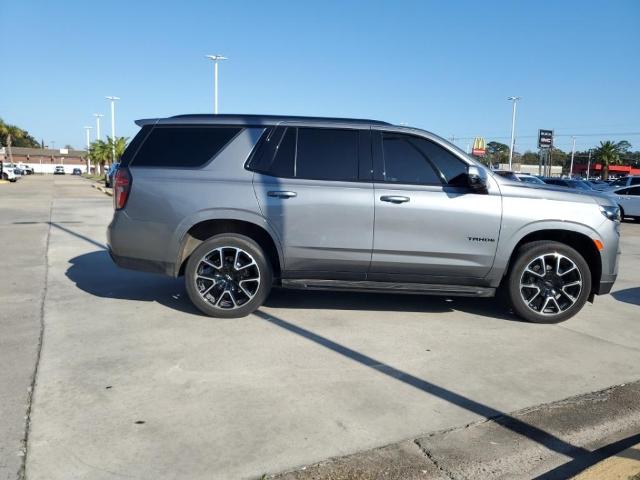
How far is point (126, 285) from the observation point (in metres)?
6.76

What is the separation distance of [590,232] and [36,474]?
5.06 meters

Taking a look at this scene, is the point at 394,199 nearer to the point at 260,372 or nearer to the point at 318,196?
the point at 318,196

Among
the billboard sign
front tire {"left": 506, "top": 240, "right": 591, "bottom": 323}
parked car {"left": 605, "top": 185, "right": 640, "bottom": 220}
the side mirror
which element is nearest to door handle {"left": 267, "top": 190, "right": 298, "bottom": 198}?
the side mirror

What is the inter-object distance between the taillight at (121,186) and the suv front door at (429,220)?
244cm

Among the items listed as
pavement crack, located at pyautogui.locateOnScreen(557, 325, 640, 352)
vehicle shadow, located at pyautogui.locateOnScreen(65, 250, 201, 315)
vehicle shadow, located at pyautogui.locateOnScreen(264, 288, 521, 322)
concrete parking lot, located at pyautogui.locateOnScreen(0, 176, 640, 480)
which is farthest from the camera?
vehicle shadow, located at pyautogui.locateOnScreen(65, 250, 201, 315)

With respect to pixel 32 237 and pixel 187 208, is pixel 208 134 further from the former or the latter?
pixel 32 237

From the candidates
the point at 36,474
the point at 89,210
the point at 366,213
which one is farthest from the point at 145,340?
the point at 89,210

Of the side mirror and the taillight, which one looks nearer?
the side mirror

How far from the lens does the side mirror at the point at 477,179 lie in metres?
5.09

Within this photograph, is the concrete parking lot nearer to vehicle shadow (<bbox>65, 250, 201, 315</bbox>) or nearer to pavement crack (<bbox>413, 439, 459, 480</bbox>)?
vehicle shadow (<bbox>65, 250, 201, 315</bbox>)

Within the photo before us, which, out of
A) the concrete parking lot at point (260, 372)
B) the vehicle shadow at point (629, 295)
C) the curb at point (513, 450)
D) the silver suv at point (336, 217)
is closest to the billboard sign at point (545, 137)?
the vehicle shadow at point (629, 295)

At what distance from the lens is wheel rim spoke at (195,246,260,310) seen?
5297 mm

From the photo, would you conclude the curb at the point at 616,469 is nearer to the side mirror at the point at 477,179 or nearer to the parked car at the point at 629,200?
the side mirror at the point at 477,179

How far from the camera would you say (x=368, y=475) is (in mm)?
2781
